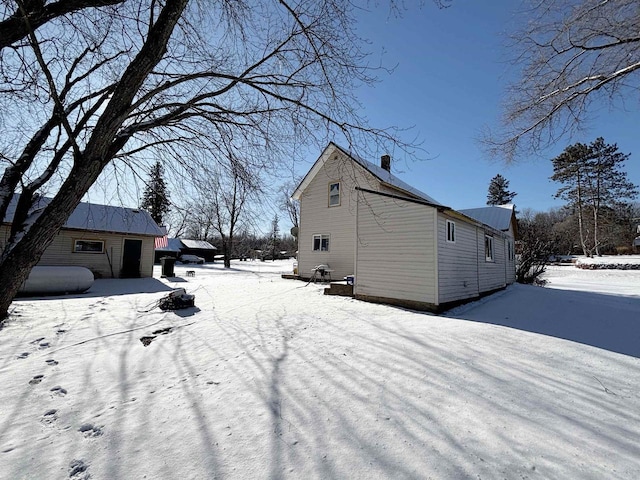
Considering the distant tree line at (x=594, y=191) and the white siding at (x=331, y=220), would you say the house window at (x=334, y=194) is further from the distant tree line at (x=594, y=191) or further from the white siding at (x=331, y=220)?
the distant tree line at (x=594, y=191)

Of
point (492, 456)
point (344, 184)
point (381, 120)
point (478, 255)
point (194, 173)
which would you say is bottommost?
point (492, 456)

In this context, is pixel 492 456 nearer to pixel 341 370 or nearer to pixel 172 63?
pixel 341 370

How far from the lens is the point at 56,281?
29.4 feet

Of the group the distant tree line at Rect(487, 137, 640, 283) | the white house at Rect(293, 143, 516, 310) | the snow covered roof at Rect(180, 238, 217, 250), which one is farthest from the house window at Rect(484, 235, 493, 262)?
the snow covered roof at Rect(180, 238, 217, 250)

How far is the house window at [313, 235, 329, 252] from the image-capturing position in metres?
14.6

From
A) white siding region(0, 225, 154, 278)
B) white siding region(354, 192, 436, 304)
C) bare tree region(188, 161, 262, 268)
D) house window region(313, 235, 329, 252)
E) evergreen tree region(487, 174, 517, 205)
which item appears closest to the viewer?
bare tree region(188, 161, 262, 268)

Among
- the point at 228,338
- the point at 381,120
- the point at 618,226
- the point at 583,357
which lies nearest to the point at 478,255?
the point at 583,357

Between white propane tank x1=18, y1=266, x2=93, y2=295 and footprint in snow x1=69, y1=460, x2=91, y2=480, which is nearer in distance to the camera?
footprint in snow x1=69, y1=460, x2=91, y2=480

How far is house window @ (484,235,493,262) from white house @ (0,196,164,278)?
49.8ft

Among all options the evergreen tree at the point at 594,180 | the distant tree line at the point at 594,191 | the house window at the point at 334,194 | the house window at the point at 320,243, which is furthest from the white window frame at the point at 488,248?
the evergreen tree at the point at 594,180

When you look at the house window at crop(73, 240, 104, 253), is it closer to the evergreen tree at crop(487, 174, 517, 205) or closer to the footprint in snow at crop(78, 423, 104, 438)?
the footprint in snow at crop(78, 423, 104, 438)

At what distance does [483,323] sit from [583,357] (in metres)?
2.15

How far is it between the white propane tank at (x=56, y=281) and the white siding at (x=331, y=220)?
9.16m

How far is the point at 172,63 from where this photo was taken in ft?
18.8
